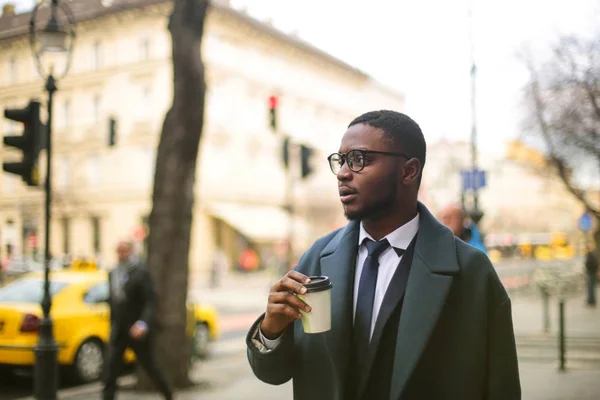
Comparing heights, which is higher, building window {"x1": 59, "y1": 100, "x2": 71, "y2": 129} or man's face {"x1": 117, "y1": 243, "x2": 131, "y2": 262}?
building window {"x1": 59, "y1": 100, "x2": 71, "y2": 129}

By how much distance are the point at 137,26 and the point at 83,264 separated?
90.4 ft

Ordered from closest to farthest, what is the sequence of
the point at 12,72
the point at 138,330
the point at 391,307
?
the point at 391,307, the point at 138,330, the point at 12,72

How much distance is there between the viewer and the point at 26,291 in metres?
10.5

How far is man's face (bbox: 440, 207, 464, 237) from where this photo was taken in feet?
22.4

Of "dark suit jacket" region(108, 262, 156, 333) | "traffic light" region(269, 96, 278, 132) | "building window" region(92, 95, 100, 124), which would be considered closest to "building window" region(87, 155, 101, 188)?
"building window" region(92, 95, 100, 124)

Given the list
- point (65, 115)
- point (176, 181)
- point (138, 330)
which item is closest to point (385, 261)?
point (138, 330)

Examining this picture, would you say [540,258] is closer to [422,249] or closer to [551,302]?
[551,302]

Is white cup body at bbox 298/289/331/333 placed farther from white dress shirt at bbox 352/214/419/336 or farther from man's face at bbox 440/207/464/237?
man's face at bbox 440/207/464/237

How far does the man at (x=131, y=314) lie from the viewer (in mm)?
7242

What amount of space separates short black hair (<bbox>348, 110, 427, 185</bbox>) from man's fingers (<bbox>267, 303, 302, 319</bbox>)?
24.0 inches

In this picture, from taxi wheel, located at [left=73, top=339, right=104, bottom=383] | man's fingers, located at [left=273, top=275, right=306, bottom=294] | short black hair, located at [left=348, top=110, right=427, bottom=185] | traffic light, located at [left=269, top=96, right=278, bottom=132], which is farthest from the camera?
traffic light, located at [left=269, top=96, right=278, bottom=132]

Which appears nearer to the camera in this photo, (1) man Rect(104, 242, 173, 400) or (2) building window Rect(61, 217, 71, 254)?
(1) man Rect(104, 242, 173, 400)

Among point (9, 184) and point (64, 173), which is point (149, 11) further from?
point (9, 184)

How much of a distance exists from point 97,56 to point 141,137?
661 centimetres
